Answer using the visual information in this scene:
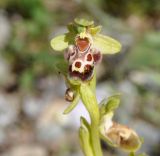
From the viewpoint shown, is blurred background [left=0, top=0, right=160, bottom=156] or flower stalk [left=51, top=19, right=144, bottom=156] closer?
flower stalk [left=51, top=19, right=144, bottom=156]

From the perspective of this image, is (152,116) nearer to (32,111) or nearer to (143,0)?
(32,111)

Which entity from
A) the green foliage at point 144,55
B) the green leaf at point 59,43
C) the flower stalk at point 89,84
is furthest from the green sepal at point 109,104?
the green foliage at point 144,55

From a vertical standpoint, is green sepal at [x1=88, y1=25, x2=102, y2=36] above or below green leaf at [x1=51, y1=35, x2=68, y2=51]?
above

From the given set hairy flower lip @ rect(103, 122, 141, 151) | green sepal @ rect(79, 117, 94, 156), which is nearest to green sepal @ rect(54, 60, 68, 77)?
green sepal @ rect(79, 117, 94, 156)

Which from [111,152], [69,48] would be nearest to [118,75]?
[111,152]

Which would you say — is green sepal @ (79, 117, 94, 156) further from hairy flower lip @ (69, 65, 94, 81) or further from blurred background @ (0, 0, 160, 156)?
blurred background @ (0, 0, 160, 156)

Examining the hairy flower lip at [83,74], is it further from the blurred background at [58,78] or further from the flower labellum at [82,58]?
the blurred background at [58,78]

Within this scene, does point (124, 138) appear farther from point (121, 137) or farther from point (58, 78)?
point (58, 78)
